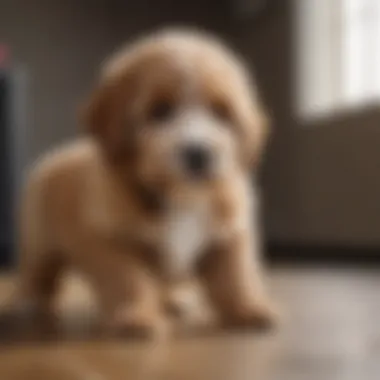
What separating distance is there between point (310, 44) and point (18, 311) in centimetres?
226

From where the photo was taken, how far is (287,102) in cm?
387

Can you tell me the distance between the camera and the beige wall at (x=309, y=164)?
329 centimetres

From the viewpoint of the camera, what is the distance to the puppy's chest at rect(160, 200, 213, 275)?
1565 millimetres

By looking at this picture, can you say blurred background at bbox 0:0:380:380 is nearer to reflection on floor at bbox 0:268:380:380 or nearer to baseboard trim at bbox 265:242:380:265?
baseboard trim at bbox 265:242:380:265

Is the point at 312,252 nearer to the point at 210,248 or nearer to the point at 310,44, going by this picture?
the point at 310,44

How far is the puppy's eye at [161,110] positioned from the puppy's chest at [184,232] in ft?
0.50

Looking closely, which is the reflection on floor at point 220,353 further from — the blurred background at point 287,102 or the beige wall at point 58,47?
the beige wall at point 58,47

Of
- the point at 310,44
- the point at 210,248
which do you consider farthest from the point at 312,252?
the point at 210,248

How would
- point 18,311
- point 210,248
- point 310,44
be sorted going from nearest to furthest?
point 210,248, point 18,311, point 310,44

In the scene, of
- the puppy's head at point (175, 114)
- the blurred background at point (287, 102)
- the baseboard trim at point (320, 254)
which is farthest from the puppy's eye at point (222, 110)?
the baseboard trim at point (320, 254)

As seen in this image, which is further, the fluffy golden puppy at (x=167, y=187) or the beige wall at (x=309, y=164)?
the beige wall at (x=309, y=164)

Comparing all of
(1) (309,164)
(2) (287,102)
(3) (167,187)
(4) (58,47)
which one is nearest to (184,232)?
(3) (167,187)

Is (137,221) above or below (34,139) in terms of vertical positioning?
below

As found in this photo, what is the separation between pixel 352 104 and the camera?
3449mm
